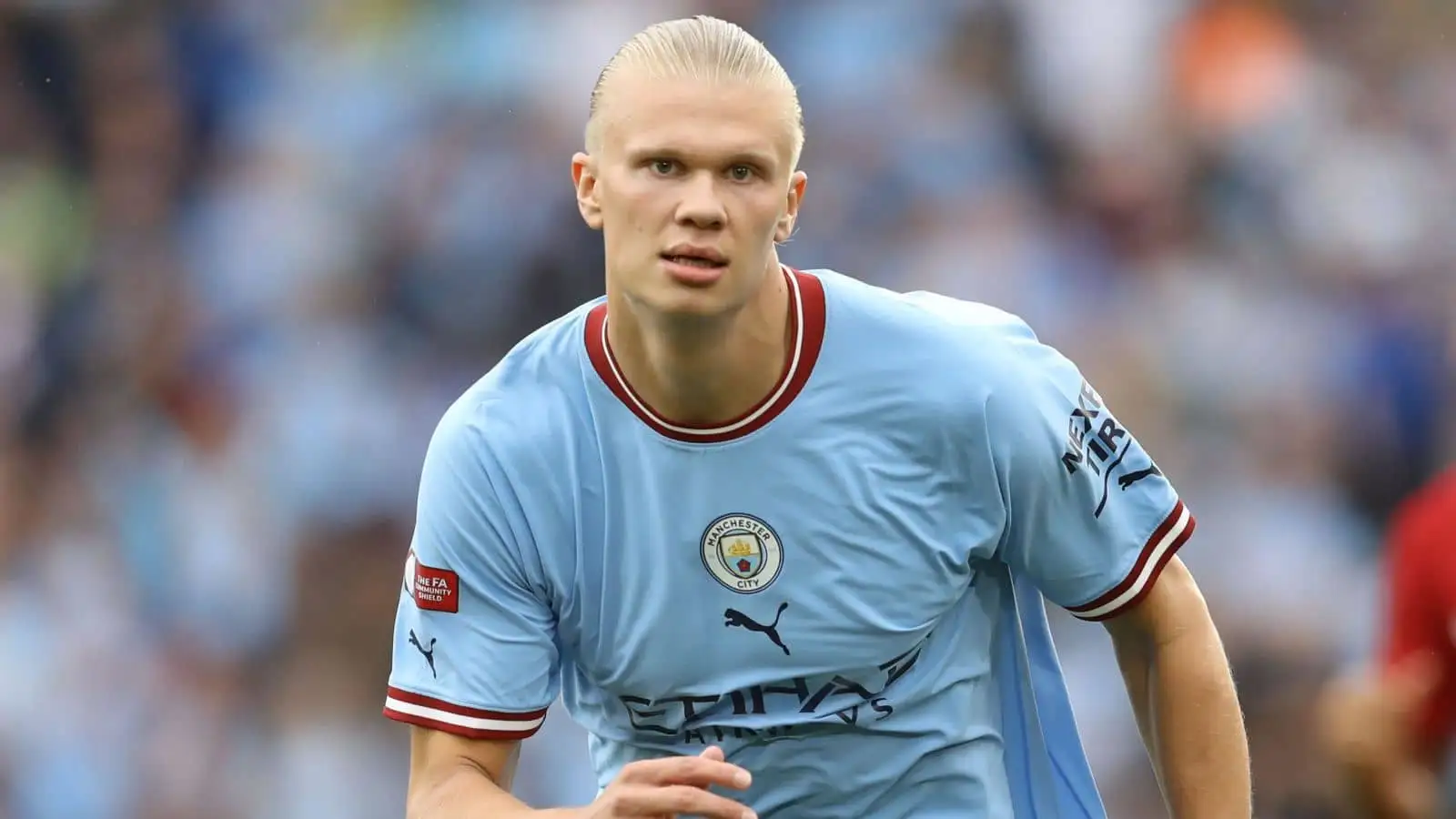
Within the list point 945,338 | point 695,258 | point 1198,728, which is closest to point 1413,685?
point 1198,728

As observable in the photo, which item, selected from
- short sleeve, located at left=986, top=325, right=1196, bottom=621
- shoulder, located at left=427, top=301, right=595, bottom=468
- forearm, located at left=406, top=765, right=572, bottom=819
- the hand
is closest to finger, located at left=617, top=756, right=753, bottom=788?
the hand

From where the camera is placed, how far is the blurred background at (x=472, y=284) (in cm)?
738

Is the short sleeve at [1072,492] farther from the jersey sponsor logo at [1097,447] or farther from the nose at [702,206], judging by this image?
the nose at [702,206]

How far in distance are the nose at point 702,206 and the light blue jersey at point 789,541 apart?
367 mm

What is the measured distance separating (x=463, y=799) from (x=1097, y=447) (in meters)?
1.27

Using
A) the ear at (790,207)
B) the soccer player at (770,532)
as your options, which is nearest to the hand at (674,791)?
the soccer player at (770,532)

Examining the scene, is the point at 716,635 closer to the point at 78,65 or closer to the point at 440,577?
the point at 440,577

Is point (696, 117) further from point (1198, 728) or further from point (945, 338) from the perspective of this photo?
point (1198, 728)

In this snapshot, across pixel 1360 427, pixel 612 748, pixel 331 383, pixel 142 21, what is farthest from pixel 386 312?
pixel 612 748

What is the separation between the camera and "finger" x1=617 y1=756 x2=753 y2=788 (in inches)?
120

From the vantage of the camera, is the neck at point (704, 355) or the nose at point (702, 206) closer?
the nose at point (702, 206)

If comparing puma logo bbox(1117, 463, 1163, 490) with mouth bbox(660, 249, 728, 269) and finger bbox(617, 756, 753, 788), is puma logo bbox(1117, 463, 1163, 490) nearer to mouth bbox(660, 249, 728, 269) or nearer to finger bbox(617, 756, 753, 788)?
mouth bbox(660, 249, 728, 269)

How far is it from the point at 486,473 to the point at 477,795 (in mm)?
556

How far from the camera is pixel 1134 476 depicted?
3670 millimetres
